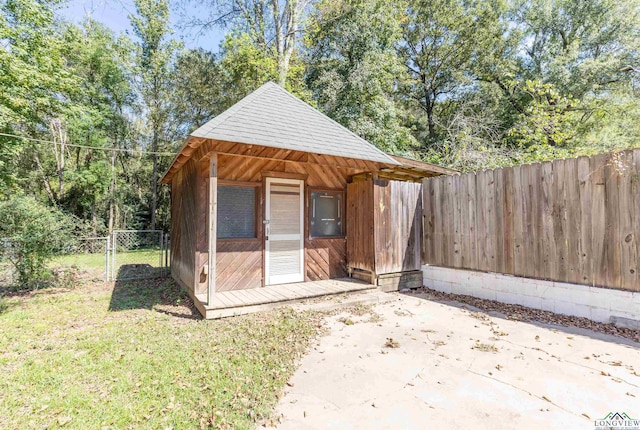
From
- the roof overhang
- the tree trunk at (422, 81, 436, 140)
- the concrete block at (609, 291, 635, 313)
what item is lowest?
the concrete block at (609, 291, 635, 313)

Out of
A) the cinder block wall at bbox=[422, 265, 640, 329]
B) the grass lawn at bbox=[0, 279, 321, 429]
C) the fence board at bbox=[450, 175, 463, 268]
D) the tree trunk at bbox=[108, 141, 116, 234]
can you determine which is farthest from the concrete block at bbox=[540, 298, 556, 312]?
the tree trunk at bbox=[108, 141, 116, 234]

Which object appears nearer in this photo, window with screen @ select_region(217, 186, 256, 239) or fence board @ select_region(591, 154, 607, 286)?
fence board @ select_region(591, 154, 607, 286)

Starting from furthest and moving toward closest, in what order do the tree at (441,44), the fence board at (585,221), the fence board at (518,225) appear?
the tree at (441,44)
the fence board at (518,225)
the fence board at (585,221)

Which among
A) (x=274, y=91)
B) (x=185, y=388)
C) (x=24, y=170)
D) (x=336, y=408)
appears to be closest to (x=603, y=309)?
(x=336, y=408)

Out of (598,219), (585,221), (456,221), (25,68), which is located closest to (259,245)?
(456,221)

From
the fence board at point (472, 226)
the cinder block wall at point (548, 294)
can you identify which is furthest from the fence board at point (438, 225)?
the fence board at point (472, 226)

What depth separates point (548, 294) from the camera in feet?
14.1

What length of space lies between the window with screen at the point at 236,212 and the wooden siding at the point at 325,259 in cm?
120

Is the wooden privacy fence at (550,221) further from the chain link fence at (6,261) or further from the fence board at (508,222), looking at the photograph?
the chain link fence at (6,261)

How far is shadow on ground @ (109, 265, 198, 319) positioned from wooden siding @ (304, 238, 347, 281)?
7.29ft

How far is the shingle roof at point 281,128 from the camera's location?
4.17m

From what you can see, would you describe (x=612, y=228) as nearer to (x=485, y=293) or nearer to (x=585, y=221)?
(x=585, y=221)

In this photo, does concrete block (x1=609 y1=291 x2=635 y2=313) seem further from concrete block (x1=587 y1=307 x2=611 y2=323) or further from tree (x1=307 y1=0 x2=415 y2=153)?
tree (x1=307 y1=0 x2=415 y2=153)

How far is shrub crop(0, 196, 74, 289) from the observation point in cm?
598
